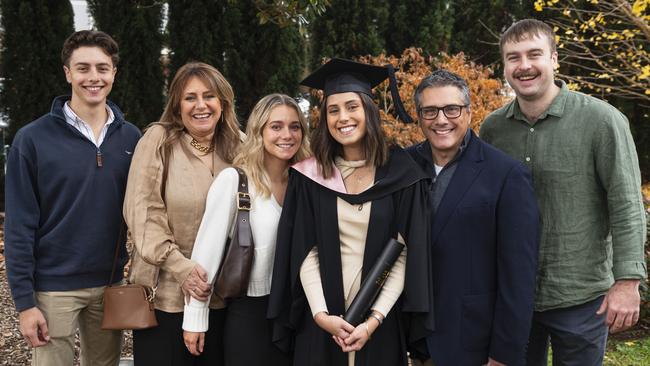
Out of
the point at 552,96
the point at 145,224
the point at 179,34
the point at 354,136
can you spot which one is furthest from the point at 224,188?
the point at 179,34

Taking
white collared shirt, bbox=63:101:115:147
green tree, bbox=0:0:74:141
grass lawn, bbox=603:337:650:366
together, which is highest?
green tree, bbox=0:0:74:141

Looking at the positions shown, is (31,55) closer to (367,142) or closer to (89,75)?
(89,75)

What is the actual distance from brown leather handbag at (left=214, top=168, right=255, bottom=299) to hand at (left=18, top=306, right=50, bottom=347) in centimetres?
94

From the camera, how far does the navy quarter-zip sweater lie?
2.92m

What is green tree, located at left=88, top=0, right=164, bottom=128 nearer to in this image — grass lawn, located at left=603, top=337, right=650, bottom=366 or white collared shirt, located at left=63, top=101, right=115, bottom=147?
white collared shirt, located at left=63, top=101, right=115, bottom=147

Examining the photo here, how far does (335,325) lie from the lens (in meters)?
2.54

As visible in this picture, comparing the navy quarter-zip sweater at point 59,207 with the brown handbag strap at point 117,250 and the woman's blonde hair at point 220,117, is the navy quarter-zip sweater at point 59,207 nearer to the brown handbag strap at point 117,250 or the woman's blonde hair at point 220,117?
the brown handbag strap at point 117,250

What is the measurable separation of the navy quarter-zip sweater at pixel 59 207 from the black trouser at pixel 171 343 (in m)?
0.45

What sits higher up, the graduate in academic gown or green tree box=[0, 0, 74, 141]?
green tree box=[0, 0, 74, 141]

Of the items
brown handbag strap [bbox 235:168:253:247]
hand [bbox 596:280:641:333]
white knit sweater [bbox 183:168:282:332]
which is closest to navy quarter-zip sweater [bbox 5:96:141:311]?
white knit sweater [bbox 183:168:282:332]

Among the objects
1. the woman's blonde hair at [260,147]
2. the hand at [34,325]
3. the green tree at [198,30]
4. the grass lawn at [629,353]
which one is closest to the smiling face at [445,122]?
the woman's blonde hair at [260,147]

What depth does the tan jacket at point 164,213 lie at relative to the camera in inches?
110

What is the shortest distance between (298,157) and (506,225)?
109 centimetres

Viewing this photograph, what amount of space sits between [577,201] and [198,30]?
6227 millimetres
